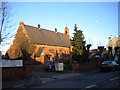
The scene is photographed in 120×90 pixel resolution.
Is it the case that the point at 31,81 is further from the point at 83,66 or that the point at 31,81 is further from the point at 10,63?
the point at 83,66

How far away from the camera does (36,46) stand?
150 ft

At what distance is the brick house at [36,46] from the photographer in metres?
42.1

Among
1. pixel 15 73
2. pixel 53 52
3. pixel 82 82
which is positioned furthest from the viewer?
pixel 53 52

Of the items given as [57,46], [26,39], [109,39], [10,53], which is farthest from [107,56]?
[109,39]

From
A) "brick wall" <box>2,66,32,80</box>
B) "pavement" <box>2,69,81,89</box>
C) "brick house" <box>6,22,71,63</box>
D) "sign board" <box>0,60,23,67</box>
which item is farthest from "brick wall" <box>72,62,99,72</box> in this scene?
"brick house" <box>6,22,71,63</box>

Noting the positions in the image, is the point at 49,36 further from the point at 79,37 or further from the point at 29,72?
the point at 29,72

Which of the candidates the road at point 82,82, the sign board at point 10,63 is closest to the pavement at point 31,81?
the road at point 82,82

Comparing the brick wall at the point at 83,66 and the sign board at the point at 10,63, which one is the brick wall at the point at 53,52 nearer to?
the brick wall at the point at 83,66

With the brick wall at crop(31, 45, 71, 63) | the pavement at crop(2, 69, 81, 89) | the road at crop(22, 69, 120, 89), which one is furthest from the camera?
the brick wall at crop(31, 45, 71, 63)


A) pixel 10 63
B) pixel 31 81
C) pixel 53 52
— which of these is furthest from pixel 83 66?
pixel 53 52

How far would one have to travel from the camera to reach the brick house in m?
42.1

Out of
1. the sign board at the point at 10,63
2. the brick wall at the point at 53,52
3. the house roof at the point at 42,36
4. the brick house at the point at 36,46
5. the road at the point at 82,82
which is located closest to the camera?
the road at the point at 82,82

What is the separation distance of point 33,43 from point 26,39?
2.10 metres

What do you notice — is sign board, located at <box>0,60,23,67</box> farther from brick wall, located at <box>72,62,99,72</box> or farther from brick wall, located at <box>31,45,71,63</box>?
brick wall, located at <box>31,45,71,63</box>
